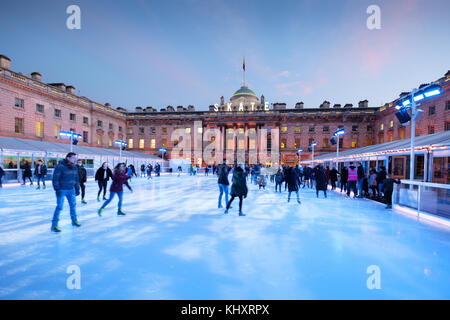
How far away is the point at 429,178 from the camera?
1229 cm

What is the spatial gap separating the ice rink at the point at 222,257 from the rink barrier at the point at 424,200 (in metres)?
0.76

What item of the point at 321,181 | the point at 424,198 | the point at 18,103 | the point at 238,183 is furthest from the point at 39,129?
the point at 424,198

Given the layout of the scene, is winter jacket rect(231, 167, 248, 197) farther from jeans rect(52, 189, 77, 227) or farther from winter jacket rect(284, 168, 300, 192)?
jeans rect(52, 189, 77, 227)

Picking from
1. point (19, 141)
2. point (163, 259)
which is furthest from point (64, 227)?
point (19, 141)

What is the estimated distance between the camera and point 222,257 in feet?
11.4

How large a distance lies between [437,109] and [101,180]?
3297cm

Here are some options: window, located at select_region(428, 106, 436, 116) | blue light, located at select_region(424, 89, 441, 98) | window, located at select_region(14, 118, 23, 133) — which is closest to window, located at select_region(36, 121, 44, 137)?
window, located at select_region(14, 118, 23, 133)

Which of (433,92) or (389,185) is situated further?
(389,185)

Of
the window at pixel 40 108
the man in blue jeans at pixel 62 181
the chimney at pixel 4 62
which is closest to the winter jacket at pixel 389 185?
the man in blue jeans at pixel 62 181

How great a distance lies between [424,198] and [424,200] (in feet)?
0.21

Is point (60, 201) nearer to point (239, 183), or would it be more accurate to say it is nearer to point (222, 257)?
point (222, 257)
